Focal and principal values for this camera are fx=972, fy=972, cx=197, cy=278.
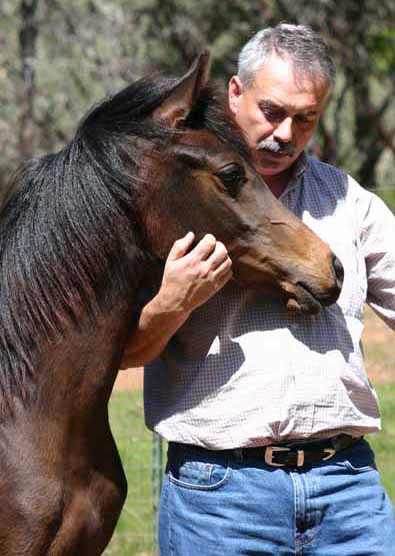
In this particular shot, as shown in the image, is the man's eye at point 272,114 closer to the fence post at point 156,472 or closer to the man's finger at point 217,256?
the man's finger at point 217,256

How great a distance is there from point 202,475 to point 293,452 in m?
0.31

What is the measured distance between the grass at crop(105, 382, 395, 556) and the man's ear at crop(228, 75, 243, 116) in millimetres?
3033

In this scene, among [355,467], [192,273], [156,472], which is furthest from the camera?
[156,472]

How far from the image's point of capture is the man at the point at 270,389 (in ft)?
10.2

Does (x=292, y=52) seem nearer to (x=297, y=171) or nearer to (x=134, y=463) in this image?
(x=297, y=171)

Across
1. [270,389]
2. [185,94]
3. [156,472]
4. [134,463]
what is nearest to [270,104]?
[185,94]

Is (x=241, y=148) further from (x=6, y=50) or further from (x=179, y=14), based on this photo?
(x=179, y=14)

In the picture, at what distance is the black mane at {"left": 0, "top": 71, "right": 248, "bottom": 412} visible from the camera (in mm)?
3055

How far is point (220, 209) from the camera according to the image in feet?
10.4

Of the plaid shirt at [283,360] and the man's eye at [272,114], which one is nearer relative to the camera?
the plaid shirt at [283,360]

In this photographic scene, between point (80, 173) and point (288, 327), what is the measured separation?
2.77ft

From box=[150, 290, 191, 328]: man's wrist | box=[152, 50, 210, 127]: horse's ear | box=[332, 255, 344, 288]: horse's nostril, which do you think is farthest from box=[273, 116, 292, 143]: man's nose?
box=[150, 290, 191, 328]: man's wrist

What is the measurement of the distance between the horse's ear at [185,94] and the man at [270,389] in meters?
0.31

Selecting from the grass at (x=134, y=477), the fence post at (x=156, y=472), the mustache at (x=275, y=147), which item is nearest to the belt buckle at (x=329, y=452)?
the mustache at (x=275, y=147)
